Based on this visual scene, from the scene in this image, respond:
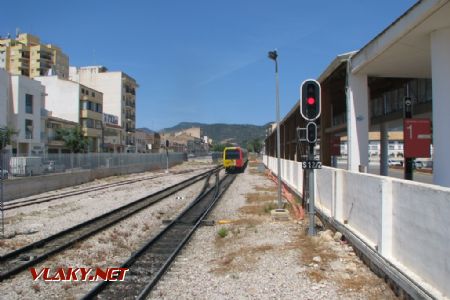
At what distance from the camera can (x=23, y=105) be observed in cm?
5841

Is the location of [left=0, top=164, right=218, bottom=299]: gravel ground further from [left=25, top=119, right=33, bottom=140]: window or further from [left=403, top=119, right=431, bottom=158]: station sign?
[left=25, top=119, right=33, bottom=140]: window

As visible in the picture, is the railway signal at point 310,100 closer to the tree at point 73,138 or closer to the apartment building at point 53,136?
the apartment building at point 53,136

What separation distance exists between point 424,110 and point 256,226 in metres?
7.31

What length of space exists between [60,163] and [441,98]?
96.8ft

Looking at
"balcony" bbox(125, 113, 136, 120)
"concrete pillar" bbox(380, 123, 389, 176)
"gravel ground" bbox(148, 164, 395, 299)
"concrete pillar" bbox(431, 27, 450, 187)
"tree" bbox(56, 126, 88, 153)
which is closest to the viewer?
"gravel ground" bbox(148, 164, 395, 299)

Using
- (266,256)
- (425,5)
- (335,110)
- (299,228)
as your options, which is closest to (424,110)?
(299,228)

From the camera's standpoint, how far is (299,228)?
13516mm

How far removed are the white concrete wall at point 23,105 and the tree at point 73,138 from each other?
17.5 ft

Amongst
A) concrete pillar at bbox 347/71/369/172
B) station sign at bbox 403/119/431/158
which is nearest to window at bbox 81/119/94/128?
concrete pillar at bbox 347/71/369/172

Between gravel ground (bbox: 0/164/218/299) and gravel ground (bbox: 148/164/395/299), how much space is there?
4.62ft

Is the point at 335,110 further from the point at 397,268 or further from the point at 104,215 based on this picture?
the point at 397,268

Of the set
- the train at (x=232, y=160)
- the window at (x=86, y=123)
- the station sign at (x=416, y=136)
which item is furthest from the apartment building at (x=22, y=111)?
the station sign at (x=416, y=136)

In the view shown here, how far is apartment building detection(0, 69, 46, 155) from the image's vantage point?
180 ft

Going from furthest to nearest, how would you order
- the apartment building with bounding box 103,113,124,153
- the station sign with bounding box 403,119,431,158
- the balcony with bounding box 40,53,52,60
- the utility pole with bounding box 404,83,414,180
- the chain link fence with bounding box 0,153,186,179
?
the balcony with bounding box 40,53,52,60
the apartment building with bounding box 103,113,124,153
the chain link fence with bounding box 0,153,186,179
the utility pole with bounding box 404,83,414,180
the station sign with bounding box 403,119,431,158
